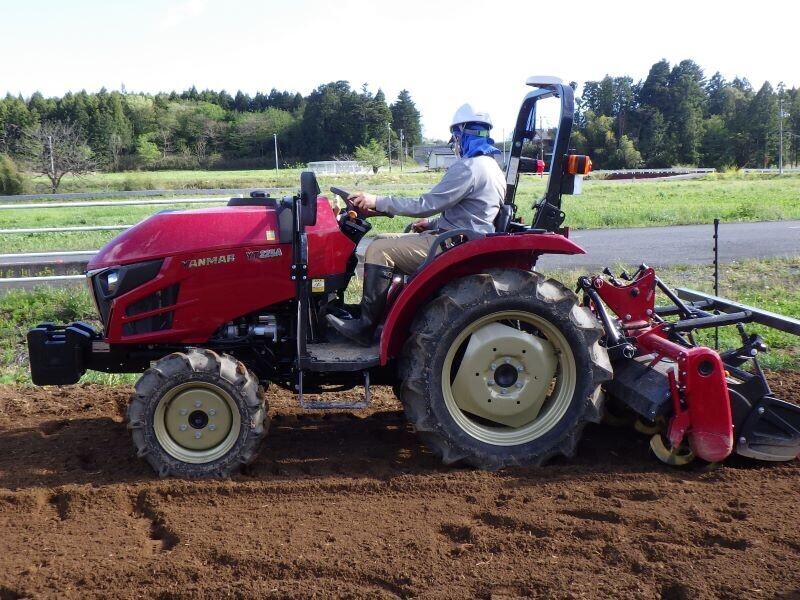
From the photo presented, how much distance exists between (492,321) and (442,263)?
0.50 metres

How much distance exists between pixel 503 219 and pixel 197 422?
7.10 ft

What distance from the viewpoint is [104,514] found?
13.1ft

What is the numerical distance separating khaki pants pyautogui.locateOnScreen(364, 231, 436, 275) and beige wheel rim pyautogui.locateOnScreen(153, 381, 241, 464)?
120 cm

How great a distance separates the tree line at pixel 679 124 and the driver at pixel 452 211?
54.3 metres

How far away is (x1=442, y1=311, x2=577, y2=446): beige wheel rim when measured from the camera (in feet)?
14.7

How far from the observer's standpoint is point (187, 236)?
447cm

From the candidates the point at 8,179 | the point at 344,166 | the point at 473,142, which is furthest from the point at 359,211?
the point at 344,166

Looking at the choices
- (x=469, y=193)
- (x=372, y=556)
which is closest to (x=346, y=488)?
(x=372, y=556)

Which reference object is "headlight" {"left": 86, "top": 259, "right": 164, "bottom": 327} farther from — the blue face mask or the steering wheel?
the blue face mask

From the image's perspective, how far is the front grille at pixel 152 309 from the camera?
4496mm

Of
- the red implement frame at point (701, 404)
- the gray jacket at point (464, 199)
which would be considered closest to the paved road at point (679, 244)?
the gray jacket at point (464, 199)

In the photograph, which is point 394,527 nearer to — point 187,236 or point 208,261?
point 208,261

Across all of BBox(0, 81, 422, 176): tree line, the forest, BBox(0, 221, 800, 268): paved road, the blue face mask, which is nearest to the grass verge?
BBox(0, 221, 800, 268): paved road

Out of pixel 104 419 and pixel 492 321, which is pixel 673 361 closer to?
pixel 492 321
